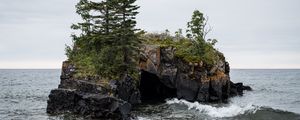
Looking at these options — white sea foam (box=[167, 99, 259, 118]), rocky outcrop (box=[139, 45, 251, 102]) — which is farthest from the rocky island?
white sea foam (box=[167, 99, 259, 118])

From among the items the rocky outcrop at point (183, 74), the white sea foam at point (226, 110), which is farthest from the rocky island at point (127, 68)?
the white sea foam at point (226, 110)

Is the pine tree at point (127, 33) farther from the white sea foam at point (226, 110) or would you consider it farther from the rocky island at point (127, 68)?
the white sea foam at point (226, 110)

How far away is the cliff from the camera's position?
132 ft

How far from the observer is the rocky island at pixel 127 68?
42844 mm

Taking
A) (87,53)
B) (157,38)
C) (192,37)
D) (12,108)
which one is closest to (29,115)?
(12,108)

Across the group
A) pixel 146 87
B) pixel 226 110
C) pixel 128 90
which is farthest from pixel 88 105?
pixel 146 87

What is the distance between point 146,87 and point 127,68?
1410cm

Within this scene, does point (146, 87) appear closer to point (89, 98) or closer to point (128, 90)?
point (128, 90)

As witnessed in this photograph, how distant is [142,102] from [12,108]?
633 inches

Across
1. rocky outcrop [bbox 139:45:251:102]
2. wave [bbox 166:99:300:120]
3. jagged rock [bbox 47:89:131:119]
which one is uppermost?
rocky outcrop [bbox 139:45:251:102]

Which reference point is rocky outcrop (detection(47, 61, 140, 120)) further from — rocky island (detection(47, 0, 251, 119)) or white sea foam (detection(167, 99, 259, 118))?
white sea foam (detection(167, 99, 259, 118))

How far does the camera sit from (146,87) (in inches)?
2527

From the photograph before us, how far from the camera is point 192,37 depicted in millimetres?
64375

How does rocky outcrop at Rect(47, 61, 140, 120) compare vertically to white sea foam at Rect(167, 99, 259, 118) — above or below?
above
